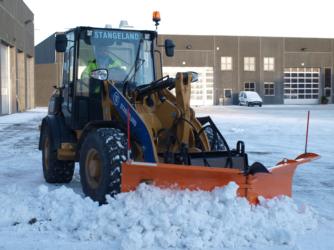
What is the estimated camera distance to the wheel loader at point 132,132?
5.67 m

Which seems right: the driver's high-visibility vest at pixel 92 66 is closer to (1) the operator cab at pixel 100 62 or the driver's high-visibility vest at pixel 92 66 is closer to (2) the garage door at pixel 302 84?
(1) the operator cab at pixel 100 62

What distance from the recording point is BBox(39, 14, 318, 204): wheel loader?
223 inches

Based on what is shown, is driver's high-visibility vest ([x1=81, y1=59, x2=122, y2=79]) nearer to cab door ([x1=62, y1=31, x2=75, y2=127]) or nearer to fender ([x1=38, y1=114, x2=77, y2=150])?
cab door ([x1=62, y1=31, x2=75, y2=127])

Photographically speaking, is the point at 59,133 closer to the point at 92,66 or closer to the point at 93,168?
the point at 92,66

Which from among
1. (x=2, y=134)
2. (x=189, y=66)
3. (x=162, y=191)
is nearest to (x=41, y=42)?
(x=189, y=66)

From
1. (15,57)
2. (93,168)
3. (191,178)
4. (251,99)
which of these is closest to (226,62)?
(251,99)

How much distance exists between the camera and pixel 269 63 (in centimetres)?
6219

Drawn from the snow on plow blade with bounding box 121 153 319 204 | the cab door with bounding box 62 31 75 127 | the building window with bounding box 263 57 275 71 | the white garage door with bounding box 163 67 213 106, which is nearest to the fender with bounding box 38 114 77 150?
the cab door with bounding box 62 31 75 127

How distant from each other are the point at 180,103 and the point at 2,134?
42.8 ft

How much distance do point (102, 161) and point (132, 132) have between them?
0.51m

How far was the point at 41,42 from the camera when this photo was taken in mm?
60094

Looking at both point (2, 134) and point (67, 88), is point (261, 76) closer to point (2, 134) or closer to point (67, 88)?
point (2, 134)

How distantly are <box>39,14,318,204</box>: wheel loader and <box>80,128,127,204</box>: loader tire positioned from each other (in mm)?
11

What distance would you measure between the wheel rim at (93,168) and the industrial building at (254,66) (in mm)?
51426
